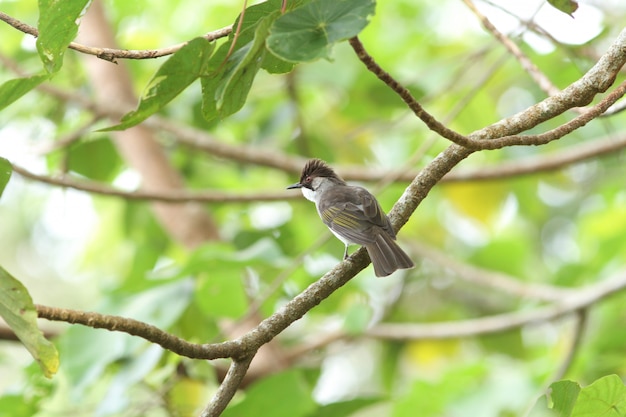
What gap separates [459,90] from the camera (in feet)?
16.0

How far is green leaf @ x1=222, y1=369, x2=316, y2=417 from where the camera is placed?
281 cm

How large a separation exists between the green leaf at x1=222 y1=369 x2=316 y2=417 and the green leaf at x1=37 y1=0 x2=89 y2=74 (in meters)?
1.51

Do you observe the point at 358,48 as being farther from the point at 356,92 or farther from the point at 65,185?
the point at 356,92

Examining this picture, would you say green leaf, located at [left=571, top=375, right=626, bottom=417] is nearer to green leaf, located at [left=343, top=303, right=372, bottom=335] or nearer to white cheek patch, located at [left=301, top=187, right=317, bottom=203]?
white cheek patch, located at [left=301, top=187, right=317, bottom=203]

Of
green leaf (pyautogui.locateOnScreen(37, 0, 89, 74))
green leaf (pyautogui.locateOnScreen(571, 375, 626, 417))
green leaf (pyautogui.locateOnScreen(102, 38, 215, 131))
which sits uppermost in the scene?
green leaf (pyautogui.locateOnScreen(37, 0, 89, 74))

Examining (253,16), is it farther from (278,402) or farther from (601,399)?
(278,402)

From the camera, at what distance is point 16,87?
1570 millimetres

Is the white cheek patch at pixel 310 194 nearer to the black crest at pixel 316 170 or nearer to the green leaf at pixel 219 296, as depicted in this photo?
the black crest at pixel 316 170

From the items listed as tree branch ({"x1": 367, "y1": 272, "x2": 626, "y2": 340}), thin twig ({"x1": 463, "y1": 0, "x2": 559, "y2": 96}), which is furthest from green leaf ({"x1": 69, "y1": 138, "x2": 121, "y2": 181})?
thin twig ({"x1": 463, "y1": 0, "x2": 559, "y2": 96})

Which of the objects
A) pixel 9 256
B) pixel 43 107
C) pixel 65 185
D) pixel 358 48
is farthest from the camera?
pixel 9 256

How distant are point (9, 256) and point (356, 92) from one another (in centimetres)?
565

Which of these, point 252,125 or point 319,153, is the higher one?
point 252,125

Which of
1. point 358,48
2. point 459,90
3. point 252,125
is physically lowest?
point 358,48

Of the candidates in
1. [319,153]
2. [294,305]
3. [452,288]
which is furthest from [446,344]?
[294,305]
